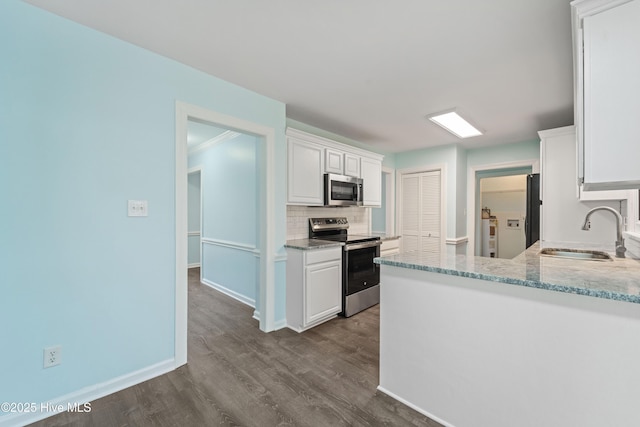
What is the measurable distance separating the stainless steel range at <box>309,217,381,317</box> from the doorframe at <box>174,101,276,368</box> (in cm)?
87

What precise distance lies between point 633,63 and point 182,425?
2890 mm

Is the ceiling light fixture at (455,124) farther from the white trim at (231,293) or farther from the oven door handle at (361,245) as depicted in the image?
the white trim at (231,293)

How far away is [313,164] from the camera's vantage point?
336 centimetres

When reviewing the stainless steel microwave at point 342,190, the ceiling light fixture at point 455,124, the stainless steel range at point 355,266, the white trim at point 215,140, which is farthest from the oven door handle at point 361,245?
the white trim at point 215,140

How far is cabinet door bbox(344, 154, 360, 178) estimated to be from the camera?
3820mm

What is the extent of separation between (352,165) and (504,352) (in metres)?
2.93

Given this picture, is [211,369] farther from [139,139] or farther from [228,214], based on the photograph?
[228,214]

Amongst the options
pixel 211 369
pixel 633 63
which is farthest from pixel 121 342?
pixel 633 63

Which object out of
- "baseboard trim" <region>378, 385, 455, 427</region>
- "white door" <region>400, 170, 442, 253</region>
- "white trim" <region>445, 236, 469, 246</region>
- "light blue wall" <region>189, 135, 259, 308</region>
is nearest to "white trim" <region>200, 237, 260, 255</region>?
"light blue wall" <region>189, 135, 259, 308</region>

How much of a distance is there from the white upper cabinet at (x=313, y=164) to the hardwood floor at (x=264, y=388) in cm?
153

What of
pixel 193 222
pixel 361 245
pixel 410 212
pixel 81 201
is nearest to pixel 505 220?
pixel 410 212

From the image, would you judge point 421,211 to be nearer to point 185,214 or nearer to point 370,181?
point 370,181

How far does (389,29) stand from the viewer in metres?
1.78

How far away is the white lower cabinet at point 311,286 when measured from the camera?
2848 mm
